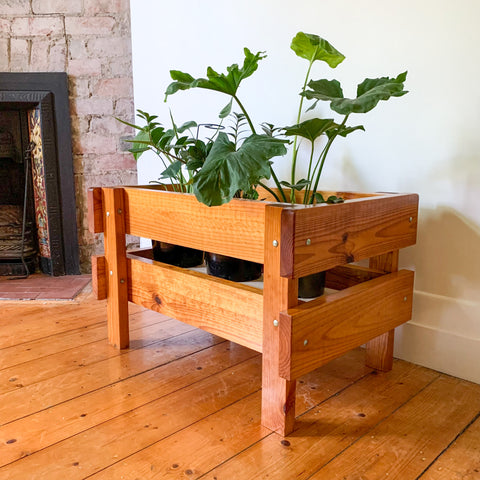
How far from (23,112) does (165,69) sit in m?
0.88

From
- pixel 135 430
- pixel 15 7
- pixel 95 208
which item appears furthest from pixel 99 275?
pixel 15 7

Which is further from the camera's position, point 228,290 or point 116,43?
point 116,43

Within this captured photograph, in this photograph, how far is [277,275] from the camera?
40.4 inches

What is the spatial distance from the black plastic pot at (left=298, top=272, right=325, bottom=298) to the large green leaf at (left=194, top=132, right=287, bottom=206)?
0.31m

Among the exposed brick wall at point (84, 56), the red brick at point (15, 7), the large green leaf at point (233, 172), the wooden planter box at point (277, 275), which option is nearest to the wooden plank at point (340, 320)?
the wooden planter box at point (277, 275)

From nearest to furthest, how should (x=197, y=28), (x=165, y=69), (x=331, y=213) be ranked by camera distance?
(x=331, y=213) → (x=197, y=28) → (x=165, y=69)

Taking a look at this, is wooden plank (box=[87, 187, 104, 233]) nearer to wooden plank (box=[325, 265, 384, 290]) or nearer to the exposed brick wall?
wooden plank (box=[325, 265, 384, 290])

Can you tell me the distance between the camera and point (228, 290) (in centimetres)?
119

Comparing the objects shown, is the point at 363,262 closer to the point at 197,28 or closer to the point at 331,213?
the point at 331,213

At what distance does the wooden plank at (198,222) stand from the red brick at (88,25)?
4.16ft

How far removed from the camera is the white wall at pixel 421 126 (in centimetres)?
131

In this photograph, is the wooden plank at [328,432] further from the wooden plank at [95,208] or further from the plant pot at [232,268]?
the wooden plank at [95,208]

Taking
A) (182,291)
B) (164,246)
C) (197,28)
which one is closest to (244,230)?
(182,291)

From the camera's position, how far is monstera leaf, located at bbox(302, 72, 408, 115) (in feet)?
3.22
